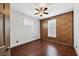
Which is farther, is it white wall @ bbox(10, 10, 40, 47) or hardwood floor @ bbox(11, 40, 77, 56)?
white wall @ bbox(10, 10, 40, 47)

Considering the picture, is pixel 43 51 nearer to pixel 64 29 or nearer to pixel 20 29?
pixel 20 29

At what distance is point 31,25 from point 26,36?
3.27 ft

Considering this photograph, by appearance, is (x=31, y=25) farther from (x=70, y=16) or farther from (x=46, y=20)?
(x=70, y=16)

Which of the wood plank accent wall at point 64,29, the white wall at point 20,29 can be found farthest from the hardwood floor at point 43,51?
the wood plank accent wall at point 64,29

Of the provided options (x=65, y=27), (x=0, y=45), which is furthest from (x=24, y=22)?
(x=0, y=45)

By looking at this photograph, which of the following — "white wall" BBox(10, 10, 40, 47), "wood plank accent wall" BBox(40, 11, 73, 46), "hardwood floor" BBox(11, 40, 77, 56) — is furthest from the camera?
"wood plank accent wall" BBox(40, 11, 73, 46)

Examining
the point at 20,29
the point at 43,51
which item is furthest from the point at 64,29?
the point at 20,29

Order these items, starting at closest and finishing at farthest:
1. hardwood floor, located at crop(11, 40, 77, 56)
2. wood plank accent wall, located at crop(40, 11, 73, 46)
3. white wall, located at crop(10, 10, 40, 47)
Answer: hardwood floor, located at crop(11, 40, 77, 56) → white wall, located at crop(10, 10, 40, 47) → wood plank accent wall, located at crop(40, 11, 73, 46)

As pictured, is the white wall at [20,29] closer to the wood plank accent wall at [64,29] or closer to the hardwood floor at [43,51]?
the hardwood floor at [43,51]

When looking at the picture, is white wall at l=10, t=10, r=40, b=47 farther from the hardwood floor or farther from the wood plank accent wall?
the wood plank accent wall

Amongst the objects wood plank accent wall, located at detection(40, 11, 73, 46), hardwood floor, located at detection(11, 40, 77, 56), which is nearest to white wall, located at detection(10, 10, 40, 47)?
hardwood floor, located at detection(11, 40, 77, 56)

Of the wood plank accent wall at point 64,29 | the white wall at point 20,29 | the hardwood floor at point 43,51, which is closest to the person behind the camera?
the hardwood floor at point 43,51

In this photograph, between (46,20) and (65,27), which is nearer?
(65,27)

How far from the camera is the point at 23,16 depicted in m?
4.84
